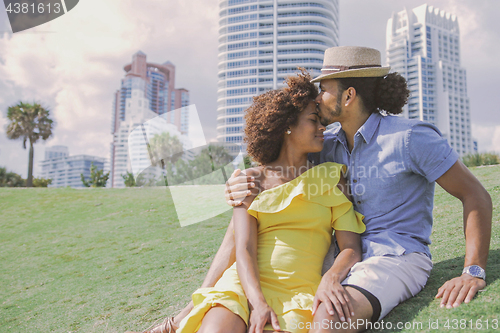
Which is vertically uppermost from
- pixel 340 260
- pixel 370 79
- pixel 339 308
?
pixel 370 79

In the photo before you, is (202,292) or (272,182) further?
(272,182)

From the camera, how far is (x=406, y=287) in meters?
1.93

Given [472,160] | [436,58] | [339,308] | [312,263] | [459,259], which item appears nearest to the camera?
[339,308]

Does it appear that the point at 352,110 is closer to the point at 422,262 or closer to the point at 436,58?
the point at 422,262

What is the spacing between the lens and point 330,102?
2330 mm

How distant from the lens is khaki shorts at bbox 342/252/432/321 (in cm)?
181

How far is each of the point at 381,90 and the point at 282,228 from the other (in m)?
1.11

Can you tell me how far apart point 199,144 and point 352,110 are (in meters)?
2.99

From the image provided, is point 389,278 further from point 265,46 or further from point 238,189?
point 265,46

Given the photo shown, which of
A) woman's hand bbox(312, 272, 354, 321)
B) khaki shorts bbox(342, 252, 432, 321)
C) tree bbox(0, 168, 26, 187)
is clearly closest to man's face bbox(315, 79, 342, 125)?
khaki shorts bbox(342, 252, 432, 321)

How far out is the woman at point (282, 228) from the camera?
5.79 feet

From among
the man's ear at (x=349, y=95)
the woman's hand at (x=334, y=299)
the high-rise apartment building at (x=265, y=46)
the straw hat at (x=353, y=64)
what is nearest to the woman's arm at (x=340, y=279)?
the woman's hand at (x=334, y=299)

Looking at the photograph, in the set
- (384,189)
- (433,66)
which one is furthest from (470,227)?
(433,66)

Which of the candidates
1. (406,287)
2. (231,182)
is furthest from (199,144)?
(406,287)
